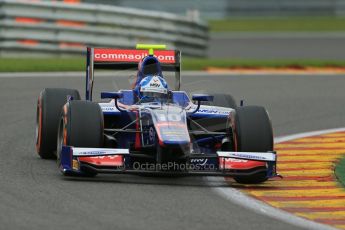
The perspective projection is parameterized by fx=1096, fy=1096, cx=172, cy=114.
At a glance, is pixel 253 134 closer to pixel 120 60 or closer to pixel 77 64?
pixel 120 60

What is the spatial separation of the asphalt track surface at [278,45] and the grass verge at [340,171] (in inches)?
621

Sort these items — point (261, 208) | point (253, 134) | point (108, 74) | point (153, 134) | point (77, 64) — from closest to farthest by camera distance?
point (261, 208) → point (153, 134) → point (253, 134) → point (108, 74) → point (77, 64)

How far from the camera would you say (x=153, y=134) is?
33.6 feet

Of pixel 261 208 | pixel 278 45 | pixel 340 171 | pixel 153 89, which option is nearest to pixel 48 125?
pixel 153 89

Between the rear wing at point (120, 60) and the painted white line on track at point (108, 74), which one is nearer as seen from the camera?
the rear wing at point (120, 60)

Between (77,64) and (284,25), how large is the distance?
1844cm

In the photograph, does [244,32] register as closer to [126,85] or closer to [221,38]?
[221,38]

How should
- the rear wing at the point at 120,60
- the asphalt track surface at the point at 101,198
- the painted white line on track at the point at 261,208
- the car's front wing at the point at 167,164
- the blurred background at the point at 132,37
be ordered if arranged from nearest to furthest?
the asphalt track surface at the point at 101,198, the painted white line on track at the point at 261,208, the car's front wing at the point at 167,164, the rear wing at the point at 120,60, the blurred background at the point at 132,37

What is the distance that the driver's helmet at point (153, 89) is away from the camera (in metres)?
11.2

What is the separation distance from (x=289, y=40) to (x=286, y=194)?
24.0 meters

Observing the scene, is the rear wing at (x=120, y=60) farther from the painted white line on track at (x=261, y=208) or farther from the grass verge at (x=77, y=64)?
the grass verge at (x=77, y=64)

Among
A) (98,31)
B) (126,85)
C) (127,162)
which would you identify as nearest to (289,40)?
(98,31)

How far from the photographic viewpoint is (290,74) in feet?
69.1

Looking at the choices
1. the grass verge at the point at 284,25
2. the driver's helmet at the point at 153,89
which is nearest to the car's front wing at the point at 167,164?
the driver's helmet at the point at 153,89
